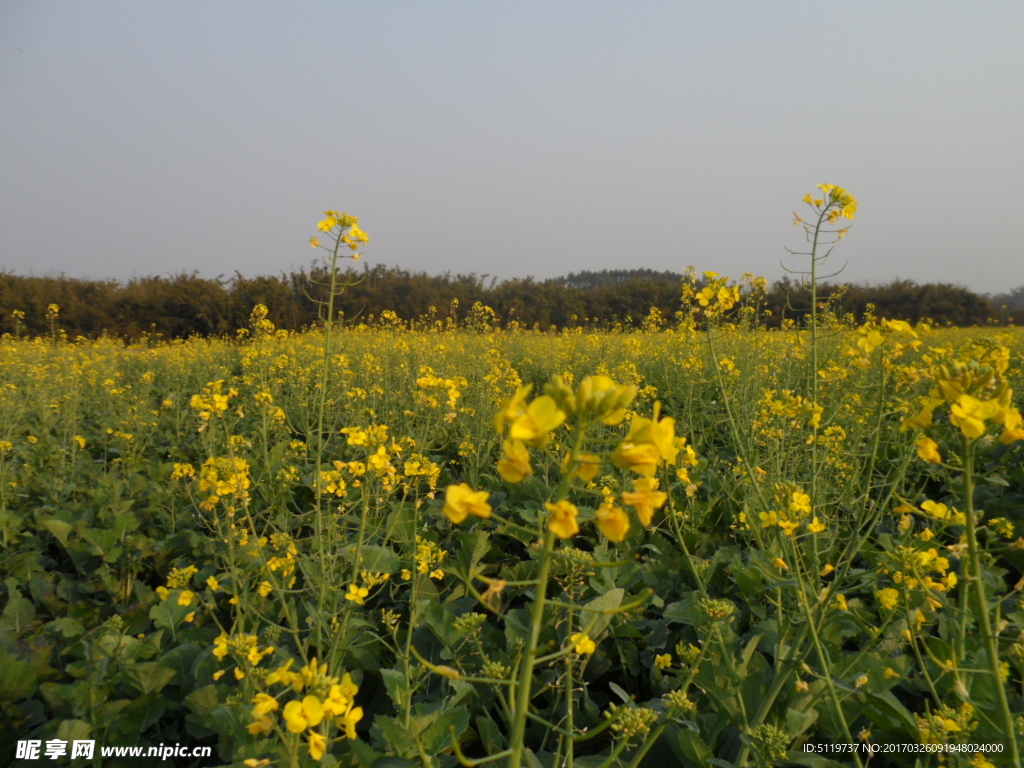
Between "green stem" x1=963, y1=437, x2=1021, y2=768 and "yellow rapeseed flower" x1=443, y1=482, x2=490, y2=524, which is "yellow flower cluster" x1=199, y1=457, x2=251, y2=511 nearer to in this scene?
"yellow rapeseed flower" x1=443, y1=482, x2=490, y2=524

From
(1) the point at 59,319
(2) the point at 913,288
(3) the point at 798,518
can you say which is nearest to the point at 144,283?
(1) the point at 59,319

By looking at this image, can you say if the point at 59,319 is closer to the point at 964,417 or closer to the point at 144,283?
the point at 144,283

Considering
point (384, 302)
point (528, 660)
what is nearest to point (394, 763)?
point (528, 660)

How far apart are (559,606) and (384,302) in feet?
53.0

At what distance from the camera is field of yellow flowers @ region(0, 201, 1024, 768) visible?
88cm

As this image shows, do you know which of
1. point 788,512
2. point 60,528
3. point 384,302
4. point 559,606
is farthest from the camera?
point 384,302

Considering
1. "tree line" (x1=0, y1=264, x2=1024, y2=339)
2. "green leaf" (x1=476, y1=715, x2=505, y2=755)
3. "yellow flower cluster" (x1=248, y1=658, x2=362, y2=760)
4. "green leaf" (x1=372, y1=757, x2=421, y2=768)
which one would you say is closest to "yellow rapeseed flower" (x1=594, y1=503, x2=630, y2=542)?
"yellow flower cluster" (x1=248, y1=658, x2=362, y2=760)

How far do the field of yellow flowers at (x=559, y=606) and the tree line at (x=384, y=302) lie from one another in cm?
935

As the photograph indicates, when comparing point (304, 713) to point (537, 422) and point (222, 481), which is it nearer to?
point (537, 422)

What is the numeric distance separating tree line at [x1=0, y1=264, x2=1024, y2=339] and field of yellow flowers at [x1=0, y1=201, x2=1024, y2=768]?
935 cm

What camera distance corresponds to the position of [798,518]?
5.46 ft

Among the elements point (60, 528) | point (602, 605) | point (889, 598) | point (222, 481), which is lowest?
point (60, 528)

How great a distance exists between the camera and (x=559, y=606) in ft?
4.06

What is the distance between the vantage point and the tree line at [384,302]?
14078 millimetres
